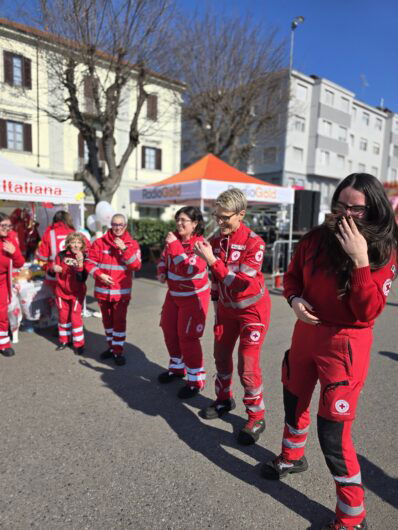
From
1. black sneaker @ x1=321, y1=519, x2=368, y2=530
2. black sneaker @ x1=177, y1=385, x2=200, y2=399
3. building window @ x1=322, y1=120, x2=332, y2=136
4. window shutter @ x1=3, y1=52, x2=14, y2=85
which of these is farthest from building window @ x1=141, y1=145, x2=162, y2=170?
black sneaker @ x1=321, y1=519, x2=368, y2=530

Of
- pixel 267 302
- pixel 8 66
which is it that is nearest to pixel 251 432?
pixel 267 302

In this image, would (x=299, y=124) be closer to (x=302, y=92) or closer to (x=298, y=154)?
(x=298, y=154)

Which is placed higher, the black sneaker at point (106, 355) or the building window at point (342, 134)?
the building window at point (342, 134)

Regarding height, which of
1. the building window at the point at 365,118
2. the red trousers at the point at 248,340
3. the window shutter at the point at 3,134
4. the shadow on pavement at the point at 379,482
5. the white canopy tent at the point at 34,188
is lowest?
the shadow on pavement at the point at 379,482

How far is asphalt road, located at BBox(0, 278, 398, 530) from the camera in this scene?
2.01 metres

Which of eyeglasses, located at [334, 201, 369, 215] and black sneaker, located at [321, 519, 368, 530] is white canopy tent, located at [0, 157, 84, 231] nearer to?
eyeglasses, located at [334, 201, 369, 215]

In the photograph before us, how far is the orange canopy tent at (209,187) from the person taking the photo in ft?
27.5

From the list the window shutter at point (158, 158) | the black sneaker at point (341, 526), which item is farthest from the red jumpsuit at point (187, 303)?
the window shutter at point (158, 158)

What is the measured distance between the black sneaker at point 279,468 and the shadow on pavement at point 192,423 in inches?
1.6

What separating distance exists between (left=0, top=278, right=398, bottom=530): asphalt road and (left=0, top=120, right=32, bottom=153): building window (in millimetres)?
19697

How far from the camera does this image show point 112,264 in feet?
13.3

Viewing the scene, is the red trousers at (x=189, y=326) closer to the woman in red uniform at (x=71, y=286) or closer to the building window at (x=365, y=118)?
the woman in red uniform at (x=71, y=286)

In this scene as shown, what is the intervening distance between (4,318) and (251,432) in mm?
3222

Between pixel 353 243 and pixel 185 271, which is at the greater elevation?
pixel 353 243
